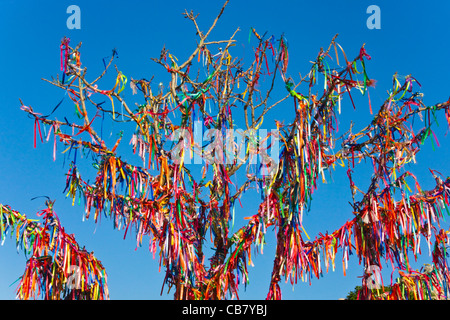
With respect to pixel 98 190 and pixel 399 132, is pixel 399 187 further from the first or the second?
pixel 98 190

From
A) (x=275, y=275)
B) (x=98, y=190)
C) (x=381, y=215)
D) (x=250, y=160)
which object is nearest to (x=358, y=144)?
(x=381, y=215)

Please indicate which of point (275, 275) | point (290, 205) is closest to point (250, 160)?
point (290, 205)

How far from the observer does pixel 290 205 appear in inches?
202

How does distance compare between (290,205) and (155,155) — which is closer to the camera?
(290,205)

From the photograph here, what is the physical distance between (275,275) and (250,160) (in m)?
1.17

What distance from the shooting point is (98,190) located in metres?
5.82

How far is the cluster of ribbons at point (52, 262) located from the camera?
17.9ft

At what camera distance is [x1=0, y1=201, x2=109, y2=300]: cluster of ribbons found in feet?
17.9

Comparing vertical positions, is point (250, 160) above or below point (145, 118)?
below

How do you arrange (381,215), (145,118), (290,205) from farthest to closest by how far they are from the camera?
(145,118) → (381,215) → (290,205)

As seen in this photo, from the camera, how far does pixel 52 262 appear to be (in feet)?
18.2
